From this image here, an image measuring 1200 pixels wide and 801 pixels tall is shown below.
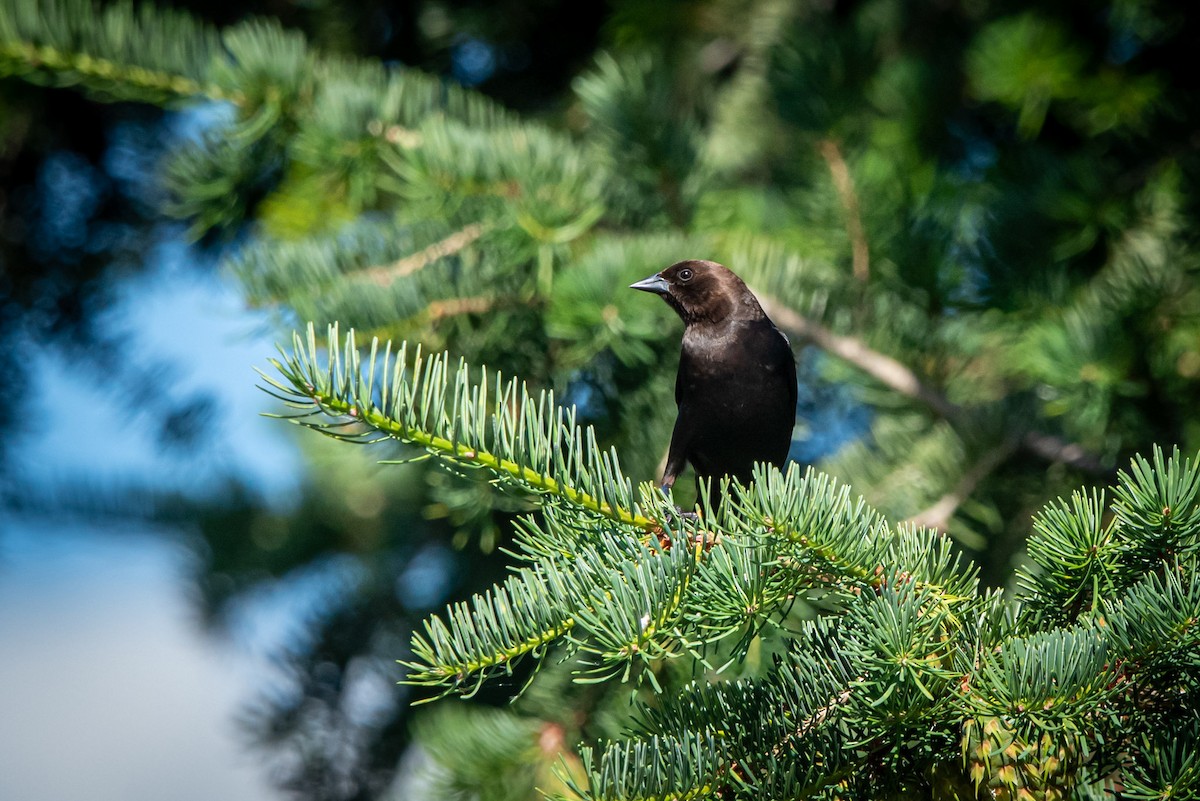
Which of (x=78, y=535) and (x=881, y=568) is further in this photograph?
(x=78, y=535)

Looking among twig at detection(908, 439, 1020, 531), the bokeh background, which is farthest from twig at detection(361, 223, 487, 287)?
twig at detection(908, 439, 1020, 531)

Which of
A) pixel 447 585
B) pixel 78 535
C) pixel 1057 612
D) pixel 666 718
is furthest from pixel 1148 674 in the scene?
pixel 78 535

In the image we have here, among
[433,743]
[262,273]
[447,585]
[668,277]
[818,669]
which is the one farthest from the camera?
[447,585]

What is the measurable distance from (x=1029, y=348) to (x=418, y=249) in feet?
6.05

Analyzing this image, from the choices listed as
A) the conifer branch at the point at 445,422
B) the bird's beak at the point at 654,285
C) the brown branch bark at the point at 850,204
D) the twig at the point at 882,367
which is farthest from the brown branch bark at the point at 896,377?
the conifer branch at the point at 445,422

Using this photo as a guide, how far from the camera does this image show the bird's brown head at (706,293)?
11.1 feet

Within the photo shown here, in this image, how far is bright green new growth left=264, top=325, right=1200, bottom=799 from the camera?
149cm

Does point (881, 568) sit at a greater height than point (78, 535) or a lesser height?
greater

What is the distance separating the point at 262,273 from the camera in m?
2.94

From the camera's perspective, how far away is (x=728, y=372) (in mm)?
3371

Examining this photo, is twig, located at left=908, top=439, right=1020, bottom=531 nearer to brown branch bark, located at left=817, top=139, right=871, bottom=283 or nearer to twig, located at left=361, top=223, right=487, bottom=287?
brown branch bark, located at left=817, top=139, right=871, bottom=283

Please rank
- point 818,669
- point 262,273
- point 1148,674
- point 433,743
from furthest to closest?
point 262,273, point 433,743, point 818,669, point 1148,674

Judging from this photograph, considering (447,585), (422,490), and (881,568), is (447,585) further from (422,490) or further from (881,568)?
(881,568)

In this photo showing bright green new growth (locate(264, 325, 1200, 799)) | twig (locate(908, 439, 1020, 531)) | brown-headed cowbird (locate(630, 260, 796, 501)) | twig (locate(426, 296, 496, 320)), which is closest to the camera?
bright green new growth (locate(264, 325, 1200, 799))
